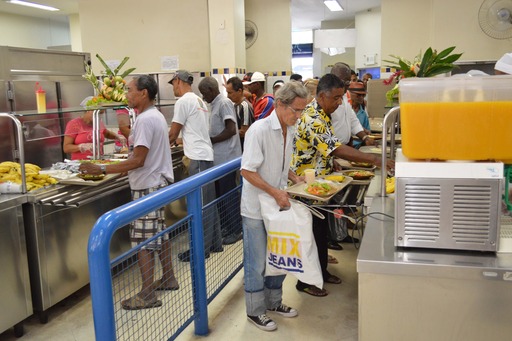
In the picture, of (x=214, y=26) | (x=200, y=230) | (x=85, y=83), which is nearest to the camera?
(x=200, y=230)

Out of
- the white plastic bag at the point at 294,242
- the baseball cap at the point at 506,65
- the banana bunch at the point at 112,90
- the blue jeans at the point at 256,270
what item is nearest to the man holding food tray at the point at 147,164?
the blue jeans at the point at 256,270

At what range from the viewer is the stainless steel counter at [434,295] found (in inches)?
60.9

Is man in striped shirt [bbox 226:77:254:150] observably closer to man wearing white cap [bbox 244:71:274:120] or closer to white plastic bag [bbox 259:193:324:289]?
man wearing white cap [bbox 244:71:274:120]

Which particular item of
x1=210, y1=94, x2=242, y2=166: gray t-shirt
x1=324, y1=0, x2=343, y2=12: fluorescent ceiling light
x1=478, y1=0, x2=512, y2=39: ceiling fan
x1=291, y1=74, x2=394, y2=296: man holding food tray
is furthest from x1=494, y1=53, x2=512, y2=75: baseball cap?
x1=324, y1=0, x2=343, y2=12: fluorescent ceiling light

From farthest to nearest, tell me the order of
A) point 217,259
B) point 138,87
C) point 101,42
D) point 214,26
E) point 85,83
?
point 101,42, point 214,26, point 85,83, point 217,259, point 138,87

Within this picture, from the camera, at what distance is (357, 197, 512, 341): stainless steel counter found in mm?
1546

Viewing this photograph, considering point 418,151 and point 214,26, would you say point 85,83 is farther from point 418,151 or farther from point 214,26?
point 418,151

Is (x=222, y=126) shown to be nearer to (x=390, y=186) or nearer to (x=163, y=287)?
(x=163, y=287)

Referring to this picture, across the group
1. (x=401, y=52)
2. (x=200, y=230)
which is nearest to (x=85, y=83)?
(x=200, y=230)

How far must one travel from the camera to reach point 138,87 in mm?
3260

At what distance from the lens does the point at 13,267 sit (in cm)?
288

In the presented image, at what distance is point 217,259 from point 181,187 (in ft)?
3.75

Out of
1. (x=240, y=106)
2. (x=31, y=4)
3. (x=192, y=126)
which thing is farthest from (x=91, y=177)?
(x=31, y=4)

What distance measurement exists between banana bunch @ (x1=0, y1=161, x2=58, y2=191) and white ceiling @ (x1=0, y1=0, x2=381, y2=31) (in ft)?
23.5
